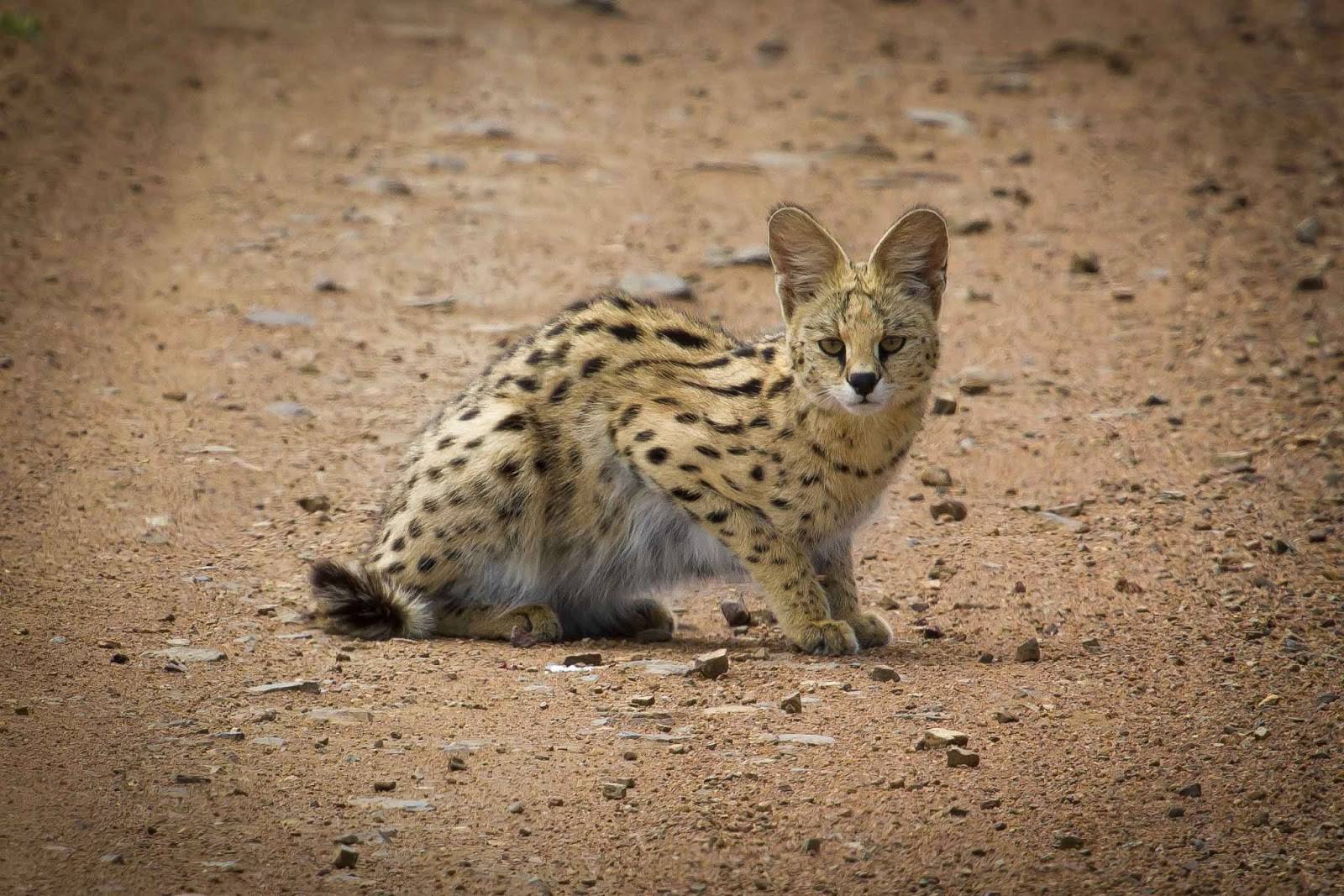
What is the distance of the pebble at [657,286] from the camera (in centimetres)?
988

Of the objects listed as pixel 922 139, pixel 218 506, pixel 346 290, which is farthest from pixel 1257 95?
pixel 218 506

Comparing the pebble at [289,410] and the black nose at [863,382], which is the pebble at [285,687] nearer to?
the black nose at [863,382]

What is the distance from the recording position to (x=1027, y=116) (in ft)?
42.0

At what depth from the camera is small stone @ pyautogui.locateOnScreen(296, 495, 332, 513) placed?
756 centimetres

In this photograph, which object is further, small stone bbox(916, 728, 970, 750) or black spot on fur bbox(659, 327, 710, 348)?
black spot on fur bbox(659, 327, 710, 348)

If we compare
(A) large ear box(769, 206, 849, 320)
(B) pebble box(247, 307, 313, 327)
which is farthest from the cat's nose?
(B) pebble box(247, 307, 313, 327)

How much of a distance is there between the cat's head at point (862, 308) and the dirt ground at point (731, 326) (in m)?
1.05

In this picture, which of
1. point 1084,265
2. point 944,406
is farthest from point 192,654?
point 1084,265

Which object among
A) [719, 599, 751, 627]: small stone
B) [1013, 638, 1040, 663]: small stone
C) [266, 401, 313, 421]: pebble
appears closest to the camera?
[1013, 638, 1040, 663]: small stone

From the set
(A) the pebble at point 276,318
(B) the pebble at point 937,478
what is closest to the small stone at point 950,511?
(B) the pebble at point 937,478

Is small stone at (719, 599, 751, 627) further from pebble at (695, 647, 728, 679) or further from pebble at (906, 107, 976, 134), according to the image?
pebble at (906, 107, 976, 134)

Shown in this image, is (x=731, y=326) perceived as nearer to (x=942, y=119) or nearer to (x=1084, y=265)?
(x=1084, y=265)

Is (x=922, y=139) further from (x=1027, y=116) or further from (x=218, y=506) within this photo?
(x=218, y=506)

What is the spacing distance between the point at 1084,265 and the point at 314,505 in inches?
200
